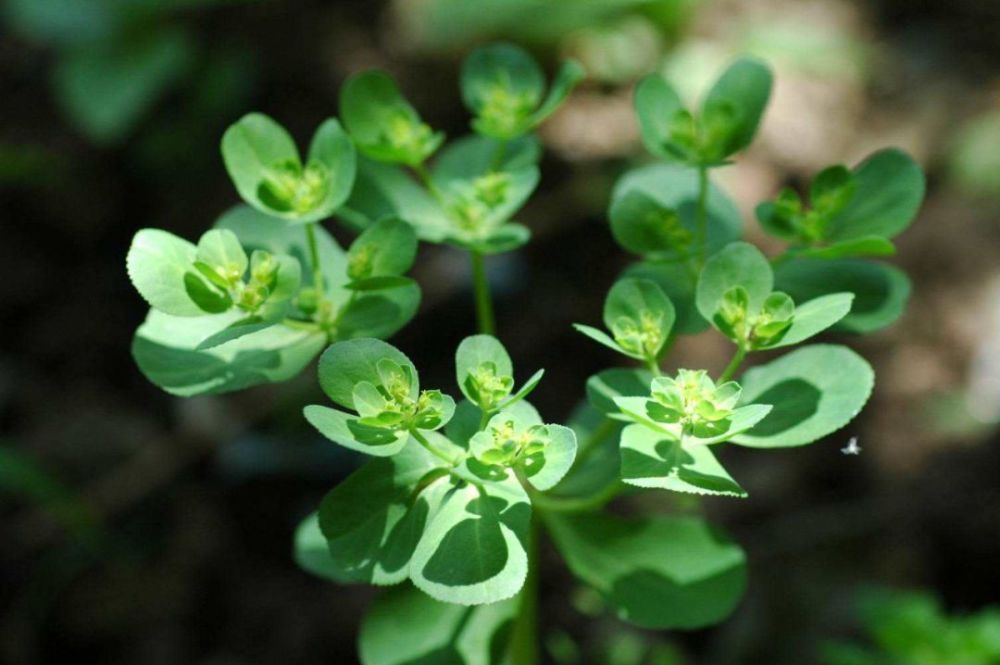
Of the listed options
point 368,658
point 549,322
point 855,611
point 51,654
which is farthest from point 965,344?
point 51,654

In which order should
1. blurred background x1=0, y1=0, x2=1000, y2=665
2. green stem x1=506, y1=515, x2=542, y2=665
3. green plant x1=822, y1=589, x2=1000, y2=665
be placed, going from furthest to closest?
blurred background x1=0, y1=0, x2=1000, y2=665 → green plant x1=822, y1=589, x2=1000, y2=665 → green stem x1=506, y1=515, x2=542, y2=665

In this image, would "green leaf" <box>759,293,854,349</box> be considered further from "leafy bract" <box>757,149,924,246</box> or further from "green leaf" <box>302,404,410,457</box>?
"green leaf" <box>302,404,410,457</box>

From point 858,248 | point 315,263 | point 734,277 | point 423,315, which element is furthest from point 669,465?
point 423,315

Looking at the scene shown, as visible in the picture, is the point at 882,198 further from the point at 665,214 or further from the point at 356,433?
the point at 356,433

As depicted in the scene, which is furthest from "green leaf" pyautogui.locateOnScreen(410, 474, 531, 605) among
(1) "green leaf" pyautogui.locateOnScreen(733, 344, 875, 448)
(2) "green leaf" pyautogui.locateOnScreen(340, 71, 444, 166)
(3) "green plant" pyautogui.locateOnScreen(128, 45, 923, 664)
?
(2) "green leaf" pyautogui.locateOnScreen(340, 71, 444, 166)

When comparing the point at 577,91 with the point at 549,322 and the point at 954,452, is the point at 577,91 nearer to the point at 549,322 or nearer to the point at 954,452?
the point at 549,322

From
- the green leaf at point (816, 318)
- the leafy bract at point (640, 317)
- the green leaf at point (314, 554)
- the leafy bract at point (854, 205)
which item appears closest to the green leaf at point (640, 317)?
the leafy bract at point (640, 317)
